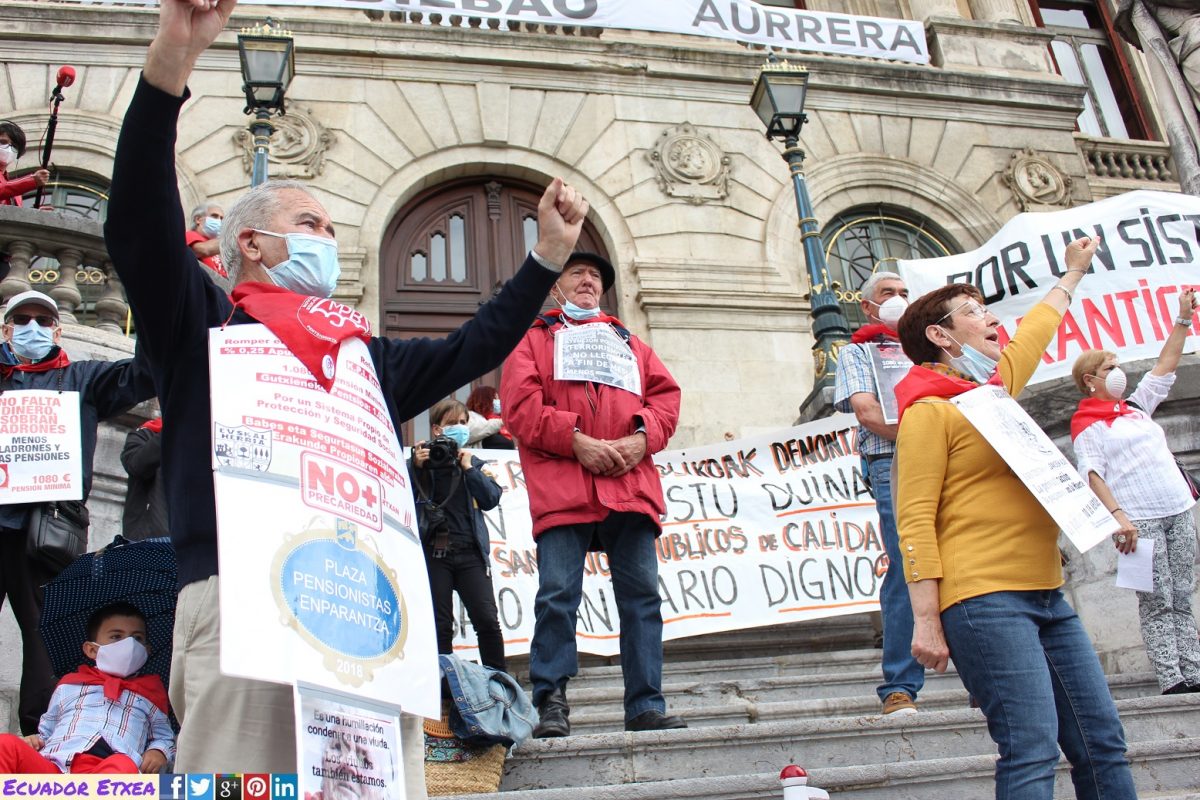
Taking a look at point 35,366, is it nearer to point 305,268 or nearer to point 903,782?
point 305,268

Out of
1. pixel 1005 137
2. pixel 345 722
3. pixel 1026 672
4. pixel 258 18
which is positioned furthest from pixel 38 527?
pixel 1005 137

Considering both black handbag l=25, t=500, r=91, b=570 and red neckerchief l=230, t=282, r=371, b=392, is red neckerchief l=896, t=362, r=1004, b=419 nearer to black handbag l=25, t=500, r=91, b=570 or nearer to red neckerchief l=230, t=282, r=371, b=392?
red neckerchief l=230, t=282, r=371, b=392

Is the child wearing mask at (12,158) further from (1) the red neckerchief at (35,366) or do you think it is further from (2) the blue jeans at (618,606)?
(2) the blue jeans at (618,606)

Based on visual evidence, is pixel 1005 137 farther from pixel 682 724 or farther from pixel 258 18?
pixel 682 724

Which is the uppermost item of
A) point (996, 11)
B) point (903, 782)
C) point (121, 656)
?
point (996, 11)

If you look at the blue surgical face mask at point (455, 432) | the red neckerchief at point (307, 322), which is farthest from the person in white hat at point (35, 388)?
the red neckerchief at point (307, 322)

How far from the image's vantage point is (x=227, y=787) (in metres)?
1.87

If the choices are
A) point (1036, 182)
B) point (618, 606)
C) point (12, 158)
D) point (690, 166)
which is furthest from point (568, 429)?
point (1036, 182)

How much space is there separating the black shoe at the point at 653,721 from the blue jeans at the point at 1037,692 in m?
1.65

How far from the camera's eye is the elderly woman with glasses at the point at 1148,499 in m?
5.73

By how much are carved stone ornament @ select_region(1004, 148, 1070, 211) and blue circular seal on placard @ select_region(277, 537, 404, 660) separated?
1380 cm

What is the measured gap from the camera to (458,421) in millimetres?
7012

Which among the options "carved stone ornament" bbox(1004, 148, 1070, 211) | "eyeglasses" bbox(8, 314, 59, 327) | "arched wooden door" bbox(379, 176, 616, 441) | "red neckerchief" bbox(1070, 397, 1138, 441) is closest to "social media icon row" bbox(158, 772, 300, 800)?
"eyeglasses" bbox(8, 314, 59, 327)

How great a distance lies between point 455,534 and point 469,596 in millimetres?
325
